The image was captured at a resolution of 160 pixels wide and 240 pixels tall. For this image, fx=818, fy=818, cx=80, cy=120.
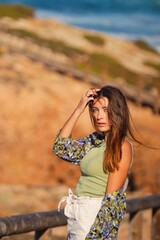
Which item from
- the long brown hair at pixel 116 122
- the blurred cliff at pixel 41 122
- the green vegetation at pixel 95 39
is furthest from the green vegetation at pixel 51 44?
the long brown hair at pixel 116 122

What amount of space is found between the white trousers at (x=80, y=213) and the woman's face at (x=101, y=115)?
45 centimetres

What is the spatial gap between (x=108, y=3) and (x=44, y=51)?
7349 mm

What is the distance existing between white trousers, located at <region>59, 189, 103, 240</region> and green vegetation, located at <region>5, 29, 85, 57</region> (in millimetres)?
43565

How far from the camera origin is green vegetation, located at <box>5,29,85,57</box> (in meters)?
48.8

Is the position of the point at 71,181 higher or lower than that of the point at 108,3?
lower

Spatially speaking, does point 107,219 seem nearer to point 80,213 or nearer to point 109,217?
point 109,217

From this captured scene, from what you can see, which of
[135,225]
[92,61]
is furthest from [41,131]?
[135,225]

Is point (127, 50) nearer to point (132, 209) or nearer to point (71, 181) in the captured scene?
point (71, 181)

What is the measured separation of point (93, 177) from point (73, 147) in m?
0.28

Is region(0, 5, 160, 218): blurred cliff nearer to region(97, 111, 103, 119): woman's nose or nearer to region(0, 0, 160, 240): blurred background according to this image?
region(0, 0, 160, 240): blurred background

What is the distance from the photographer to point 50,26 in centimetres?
5431

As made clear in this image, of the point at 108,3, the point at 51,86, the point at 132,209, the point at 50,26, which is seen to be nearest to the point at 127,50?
the point at 50,26

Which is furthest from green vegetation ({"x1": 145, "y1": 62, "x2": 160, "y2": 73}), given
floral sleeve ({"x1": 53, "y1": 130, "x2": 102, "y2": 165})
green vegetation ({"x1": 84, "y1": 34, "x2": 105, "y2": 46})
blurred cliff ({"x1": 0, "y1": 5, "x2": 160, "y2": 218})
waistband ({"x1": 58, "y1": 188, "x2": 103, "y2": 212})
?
waistband ({"x1": 58, "y1": 188, "x2": 103, "y2": 212})

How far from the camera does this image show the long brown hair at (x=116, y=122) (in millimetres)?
4922
